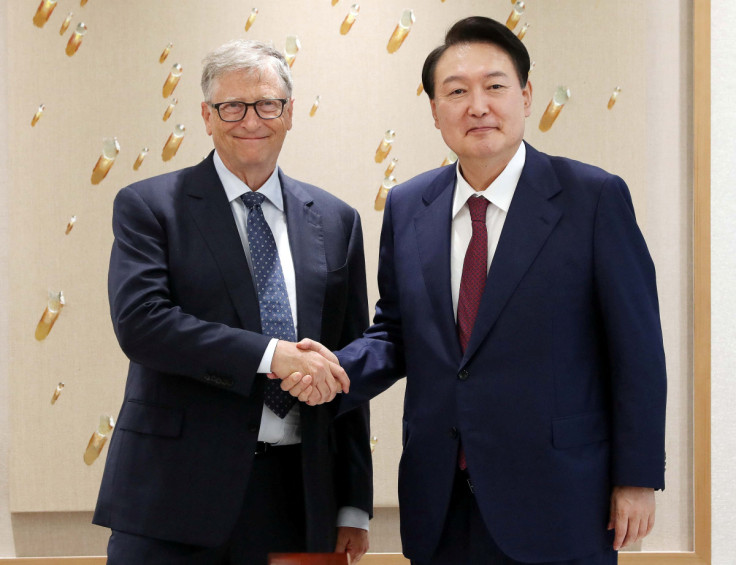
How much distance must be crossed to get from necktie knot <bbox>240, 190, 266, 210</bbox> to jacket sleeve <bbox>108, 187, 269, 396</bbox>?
0.20 meters

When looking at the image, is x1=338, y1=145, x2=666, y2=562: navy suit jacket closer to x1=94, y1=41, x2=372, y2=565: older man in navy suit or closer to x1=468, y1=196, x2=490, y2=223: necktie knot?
x1=468, y1=196, x2=490, y2=223: necktie knot

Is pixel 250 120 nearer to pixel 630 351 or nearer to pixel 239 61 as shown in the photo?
pixel 239 61

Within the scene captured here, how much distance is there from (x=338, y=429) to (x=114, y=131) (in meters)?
1.54

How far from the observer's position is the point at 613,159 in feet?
9.41

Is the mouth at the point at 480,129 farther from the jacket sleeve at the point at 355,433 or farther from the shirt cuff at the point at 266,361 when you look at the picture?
the shirt cuff at the point at 266,361

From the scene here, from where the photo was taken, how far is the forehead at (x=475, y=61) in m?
1.75

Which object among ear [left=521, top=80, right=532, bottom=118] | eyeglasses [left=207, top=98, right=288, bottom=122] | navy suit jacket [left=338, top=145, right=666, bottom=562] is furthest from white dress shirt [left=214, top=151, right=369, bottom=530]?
ear [left=521, top=80, right=532, bottom=118]

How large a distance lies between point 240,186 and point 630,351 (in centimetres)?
97

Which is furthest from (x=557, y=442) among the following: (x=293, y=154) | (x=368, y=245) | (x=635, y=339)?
(x=293, y=154)

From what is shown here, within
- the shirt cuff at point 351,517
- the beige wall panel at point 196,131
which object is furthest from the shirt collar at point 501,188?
the beige wall panel at point 196,131

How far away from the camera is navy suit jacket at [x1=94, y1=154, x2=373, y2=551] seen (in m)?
1.72

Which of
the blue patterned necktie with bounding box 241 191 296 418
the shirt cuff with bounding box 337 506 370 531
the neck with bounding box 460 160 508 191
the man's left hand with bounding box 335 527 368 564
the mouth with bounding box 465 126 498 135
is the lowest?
the man's left hand with bounding box 335 527 368 564

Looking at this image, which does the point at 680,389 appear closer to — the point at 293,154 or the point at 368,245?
the point at 368,245

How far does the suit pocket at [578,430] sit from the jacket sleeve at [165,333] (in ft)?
2.11
